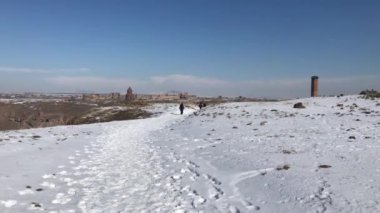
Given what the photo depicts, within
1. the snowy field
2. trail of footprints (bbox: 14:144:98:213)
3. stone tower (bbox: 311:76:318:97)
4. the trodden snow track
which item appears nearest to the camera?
the snowy field

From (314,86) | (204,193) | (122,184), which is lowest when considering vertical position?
(122,184)

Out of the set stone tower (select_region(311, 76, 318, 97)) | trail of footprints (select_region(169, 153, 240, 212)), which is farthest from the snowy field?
stone tower (select_region(311, 76, 318, 97))

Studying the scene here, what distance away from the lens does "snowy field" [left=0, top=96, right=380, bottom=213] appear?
886 centimetres

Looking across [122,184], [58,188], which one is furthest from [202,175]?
[58,188]

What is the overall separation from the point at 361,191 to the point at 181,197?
14.0ft

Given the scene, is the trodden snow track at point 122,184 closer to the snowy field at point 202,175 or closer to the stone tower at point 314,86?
the snowy field at point 202,175

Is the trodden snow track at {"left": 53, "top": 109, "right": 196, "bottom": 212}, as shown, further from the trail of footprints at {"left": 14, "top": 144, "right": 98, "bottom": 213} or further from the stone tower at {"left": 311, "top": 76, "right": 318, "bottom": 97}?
the stone tower at {"left": 311, "top": 76, "right": 318, "bottom": 97}

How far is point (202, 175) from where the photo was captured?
40.1 ft

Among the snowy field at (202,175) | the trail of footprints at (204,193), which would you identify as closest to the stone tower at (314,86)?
the snowy field at (202,175)

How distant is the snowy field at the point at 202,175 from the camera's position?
886 cm

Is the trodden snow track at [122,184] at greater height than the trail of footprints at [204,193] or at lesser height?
lesser

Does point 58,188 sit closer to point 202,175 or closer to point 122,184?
point 122,184

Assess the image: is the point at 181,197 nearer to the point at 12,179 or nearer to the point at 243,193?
the point at 243,193

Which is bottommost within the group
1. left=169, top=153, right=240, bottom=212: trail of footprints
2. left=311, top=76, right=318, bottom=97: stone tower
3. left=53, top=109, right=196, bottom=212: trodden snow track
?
left=53, top=109, right=196, bottom=212: trodden snow track
